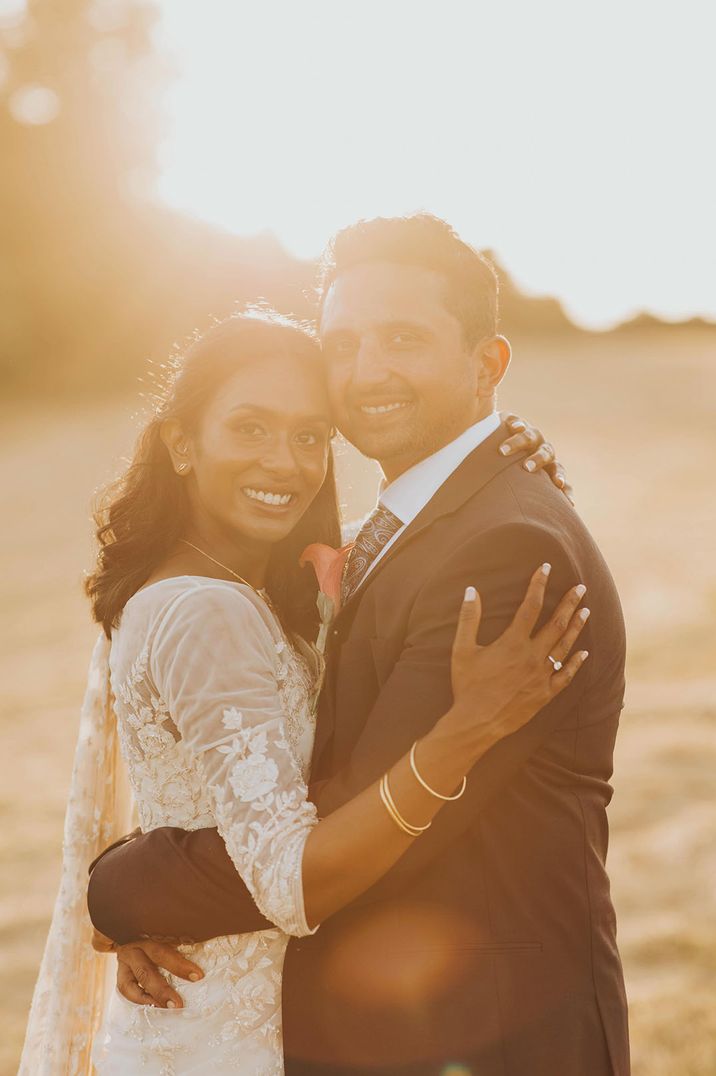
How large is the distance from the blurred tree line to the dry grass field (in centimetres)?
175

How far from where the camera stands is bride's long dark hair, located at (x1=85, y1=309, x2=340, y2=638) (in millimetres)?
3051

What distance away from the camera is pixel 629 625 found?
1523 centimetres

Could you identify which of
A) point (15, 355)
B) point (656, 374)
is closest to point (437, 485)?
point (656, 374)

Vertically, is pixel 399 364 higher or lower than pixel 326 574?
higher

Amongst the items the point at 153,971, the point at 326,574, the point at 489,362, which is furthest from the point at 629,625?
the point at 153,971

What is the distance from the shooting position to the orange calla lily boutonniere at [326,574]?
303 cm

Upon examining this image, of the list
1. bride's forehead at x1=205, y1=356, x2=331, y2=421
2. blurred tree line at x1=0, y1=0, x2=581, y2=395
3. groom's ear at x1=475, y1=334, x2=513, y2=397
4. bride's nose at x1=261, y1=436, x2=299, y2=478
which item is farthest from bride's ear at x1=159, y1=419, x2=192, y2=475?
blurred tree line at x1=0, y1=0, x2=581, y2=395

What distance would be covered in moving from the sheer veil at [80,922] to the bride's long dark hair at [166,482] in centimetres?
47

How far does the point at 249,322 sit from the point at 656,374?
29.4 metres

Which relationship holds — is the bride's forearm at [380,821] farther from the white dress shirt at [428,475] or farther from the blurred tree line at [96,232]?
the blurred tree line at [96,232]

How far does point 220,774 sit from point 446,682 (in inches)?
20.8

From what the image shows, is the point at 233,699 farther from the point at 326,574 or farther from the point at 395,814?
the point at 326,574

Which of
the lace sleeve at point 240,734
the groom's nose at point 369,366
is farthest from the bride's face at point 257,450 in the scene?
the lace sleeve at point 240,734

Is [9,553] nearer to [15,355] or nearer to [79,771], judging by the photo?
[15,355]
